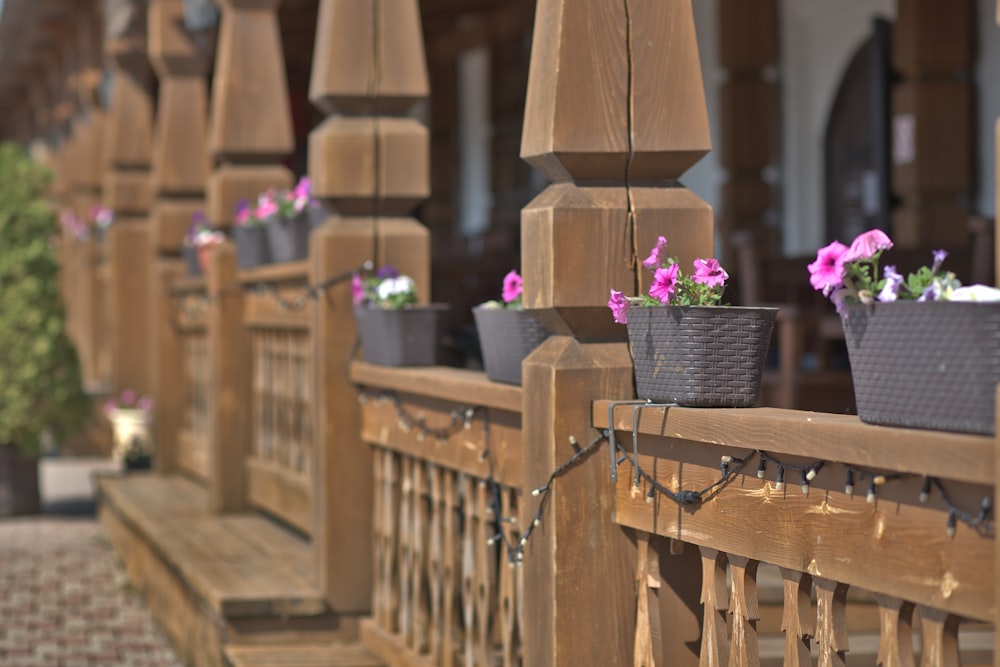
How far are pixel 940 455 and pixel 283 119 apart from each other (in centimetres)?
527

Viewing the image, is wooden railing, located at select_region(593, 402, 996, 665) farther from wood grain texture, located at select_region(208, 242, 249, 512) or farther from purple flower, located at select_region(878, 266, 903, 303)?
wood grain texture, located at select_region(208, 242, 249, 512)

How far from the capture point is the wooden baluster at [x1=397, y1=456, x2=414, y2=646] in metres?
4.74

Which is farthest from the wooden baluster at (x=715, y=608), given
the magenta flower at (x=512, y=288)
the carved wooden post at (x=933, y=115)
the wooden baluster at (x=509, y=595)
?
the carved wooden post at (x=933, y=115)

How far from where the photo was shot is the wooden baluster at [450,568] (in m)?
4.37

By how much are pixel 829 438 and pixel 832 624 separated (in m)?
0.32

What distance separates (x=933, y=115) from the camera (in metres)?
8.84

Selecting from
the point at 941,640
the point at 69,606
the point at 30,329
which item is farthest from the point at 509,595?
the point at 30,329

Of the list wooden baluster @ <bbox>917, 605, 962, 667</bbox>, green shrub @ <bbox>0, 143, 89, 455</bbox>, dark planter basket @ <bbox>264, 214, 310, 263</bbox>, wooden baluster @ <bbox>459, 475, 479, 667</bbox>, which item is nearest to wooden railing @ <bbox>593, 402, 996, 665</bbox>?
wooden baluster @ <bbox>917, 605, 962, 667</bbox>

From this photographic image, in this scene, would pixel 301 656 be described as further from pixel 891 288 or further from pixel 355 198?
pixel 891 288

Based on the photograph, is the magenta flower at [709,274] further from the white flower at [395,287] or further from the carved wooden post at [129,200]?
the carved wooden post at [129,200]

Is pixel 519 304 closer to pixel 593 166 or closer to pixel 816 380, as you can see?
pixel 593 166

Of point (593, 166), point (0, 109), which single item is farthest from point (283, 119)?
point (0, 109)

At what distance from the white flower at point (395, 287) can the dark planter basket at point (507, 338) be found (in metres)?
0.95

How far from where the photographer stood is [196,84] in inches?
368
